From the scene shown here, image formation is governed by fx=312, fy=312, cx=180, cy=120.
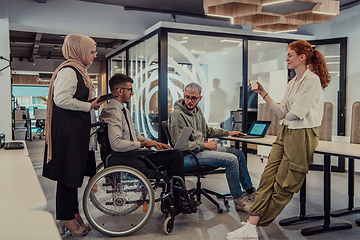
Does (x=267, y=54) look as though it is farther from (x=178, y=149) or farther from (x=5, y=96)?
(x=5, y=96)

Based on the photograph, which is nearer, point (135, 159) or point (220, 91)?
point (135, 159)

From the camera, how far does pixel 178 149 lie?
264 cm

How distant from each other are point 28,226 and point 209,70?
188 inches

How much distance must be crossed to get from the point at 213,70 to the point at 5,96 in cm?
333

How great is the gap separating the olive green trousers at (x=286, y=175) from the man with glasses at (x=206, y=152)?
565 mm

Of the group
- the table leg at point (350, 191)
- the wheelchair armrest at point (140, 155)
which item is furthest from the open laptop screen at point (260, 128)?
the wheelchair armrest at point (140, 155)

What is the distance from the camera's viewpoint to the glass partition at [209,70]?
5.03 meters

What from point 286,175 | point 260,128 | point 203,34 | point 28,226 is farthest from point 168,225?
point 203,34

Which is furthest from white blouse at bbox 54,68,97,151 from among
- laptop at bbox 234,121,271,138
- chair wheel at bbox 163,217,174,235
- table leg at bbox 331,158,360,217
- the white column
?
the white column

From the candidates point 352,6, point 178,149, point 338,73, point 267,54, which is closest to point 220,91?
point 267,54

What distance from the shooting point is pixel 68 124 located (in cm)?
219

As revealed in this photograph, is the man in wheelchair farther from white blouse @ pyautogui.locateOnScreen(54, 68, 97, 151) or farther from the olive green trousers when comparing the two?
the olive green trousers

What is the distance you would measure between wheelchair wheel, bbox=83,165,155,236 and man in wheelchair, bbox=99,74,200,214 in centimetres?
12

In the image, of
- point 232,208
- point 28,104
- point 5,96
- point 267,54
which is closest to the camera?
point 232,208
